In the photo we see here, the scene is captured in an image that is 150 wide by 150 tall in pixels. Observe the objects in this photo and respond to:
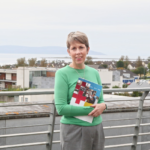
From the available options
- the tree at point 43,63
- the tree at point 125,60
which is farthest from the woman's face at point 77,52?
the tree at point 125,60

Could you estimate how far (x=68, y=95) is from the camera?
7.23 ft

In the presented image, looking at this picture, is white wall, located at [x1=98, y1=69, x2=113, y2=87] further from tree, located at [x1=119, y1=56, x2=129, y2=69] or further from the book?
the book

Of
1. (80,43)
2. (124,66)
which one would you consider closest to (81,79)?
(80,43)

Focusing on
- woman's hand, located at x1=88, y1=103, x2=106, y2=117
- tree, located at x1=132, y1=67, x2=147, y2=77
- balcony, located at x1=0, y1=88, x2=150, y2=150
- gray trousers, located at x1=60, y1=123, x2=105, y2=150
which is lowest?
tree, located at x1=132, y1=67, x2=147, y2=77

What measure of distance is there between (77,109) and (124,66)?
81297 mm

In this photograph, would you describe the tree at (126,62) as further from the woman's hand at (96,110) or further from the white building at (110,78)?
the woman's hand at (96,110)

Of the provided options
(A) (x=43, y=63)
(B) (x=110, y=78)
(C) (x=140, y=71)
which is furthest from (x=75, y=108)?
(C) (x=140, y=71)

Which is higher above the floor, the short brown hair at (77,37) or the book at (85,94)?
the short brown hair at (77,37)

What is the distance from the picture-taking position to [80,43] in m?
2.15

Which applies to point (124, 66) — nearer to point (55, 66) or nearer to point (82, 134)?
point (55, 66)

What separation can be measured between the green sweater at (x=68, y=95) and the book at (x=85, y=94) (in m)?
0.03

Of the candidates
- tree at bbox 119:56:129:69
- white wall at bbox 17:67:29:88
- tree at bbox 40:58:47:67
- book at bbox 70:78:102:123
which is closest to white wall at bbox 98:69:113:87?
tree at bbox 119:56:129:69

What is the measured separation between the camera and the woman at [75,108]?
2146mm

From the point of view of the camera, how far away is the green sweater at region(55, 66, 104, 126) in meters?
2.14
